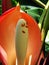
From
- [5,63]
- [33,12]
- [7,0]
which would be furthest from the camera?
[33,12]

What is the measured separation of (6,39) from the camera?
16.4 inches

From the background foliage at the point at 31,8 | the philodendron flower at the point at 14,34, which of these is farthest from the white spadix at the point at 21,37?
the background foliage at the point at 31,8

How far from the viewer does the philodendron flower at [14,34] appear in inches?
16.0

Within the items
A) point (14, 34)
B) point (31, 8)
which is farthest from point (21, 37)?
point (31, 8)

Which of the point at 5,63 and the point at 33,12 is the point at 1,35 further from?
the point at 33,12

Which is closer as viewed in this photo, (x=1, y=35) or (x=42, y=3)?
(x=1, y=35)

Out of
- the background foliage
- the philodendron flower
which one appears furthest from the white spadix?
the background foliage

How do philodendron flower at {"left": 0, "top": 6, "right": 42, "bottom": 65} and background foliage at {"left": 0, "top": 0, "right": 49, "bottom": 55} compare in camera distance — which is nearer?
philodendron flower at {"left": 0, "top": 6, "right": 42, "bottom": 65}

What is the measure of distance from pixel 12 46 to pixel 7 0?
4.1 inches

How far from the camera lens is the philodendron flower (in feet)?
1.33

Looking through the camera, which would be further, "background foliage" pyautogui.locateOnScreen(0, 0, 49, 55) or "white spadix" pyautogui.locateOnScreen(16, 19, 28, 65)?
A: "background foliage" pyautogui.locateOnScreen(0, 0, 49, 55)

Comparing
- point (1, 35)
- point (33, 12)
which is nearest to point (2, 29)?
point (1, 35)

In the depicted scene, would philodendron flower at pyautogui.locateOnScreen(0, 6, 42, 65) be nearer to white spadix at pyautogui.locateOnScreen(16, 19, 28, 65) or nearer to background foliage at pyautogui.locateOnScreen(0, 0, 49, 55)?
white spadix at pyautogui.locateOnScreen(16, 19, 28, 65)

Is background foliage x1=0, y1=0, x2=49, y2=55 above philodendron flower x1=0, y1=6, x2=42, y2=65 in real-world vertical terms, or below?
below
